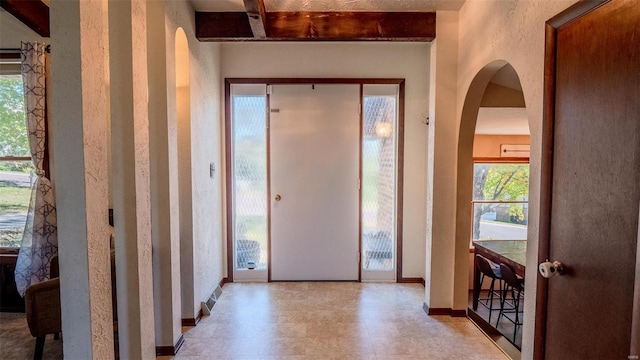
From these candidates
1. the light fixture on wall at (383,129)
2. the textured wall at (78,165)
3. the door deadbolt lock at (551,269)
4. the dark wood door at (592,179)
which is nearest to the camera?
the dark wood door at (592,179)

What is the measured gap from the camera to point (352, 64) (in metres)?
3.08

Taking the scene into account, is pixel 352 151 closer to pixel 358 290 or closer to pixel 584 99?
pixel 358 290

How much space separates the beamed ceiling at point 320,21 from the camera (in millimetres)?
2307

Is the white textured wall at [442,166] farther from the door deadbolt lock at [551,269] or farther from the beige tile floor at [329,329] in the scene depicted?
the door deadbolt lock at [551,269]

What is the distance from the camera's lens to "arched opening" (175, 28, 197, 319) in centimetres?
223

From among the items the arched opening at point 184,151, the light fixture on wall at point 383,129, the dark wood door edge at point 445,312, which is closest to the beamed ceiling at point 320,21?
the arched opening at point 184,151

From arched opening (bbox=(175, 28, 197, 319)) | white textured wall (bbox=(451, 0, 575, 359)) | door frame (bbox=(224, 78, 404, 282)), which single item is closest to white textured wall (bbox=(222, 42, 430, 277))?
door frame (bbox=(224, 78, 404, 282))

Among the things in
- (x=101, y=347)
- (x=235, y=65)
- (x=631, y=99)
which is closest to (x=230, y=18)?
(x=235, y=65)

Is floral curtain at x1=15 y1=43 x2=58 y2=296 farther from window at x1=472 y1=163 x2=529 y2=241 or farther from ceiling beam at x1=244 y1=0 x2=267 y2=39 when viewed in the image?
window at x1=472 y1=163 x2=529 y2=241

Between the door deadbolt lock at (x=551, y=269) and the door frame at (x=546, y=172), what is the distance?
0.09m

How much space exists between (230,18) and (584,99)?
244 centimetres

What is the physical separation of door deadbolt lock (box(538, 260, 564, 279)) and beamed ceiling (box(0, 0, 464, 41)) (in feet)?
6.40

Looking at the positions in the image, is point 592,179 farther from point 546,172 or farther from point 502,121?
point 502,121

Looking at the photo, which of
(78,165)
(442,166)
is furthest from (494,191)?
(78,165)
